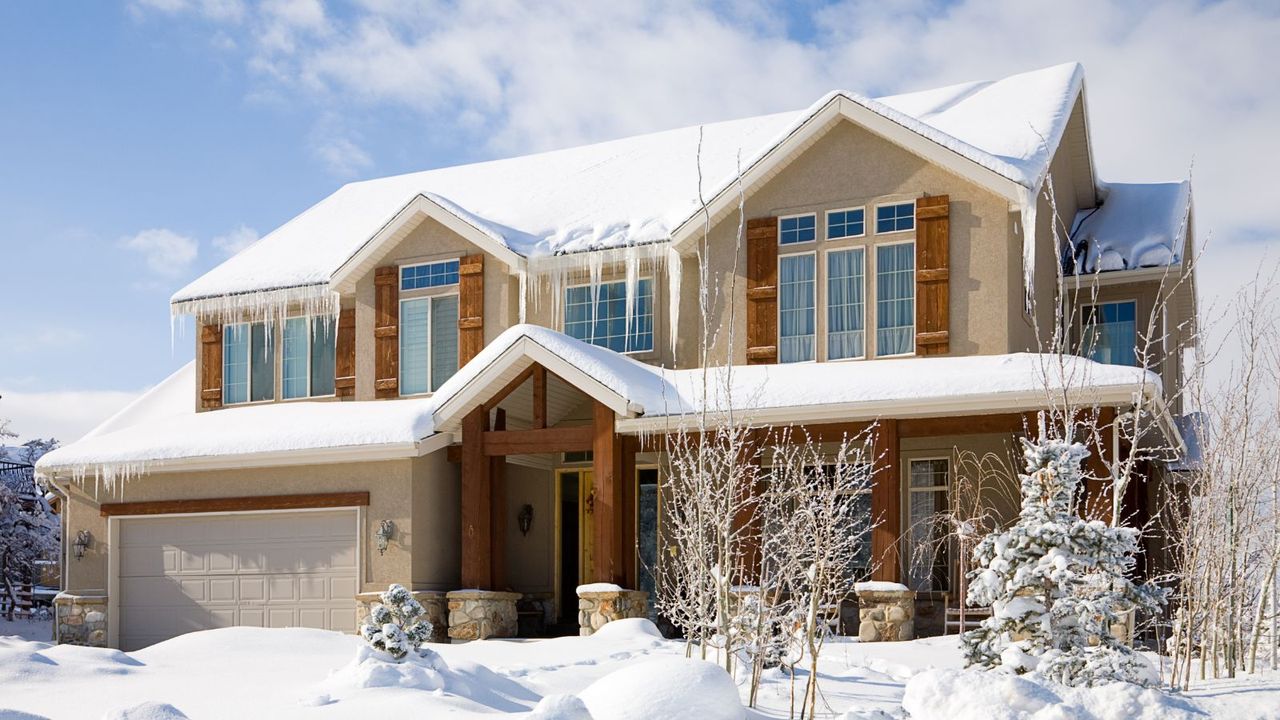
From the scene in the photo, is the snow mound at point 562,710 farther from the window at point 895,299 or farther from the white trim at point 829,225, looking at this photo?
the white trim at point 829,225

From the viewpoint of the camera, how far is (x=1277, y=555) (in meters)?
10.0

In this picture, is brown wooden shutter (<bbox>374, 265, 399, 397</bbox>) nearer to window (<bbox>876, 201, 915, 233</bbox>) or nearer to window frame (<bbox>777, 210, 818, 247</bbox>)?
window frame (<bbox>777, 210, 818, 247</bbox>)

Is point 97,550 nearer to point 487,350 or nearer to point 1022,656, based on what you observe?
point 487,350

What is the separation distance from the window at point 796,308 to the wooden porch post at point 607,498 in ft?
7.68

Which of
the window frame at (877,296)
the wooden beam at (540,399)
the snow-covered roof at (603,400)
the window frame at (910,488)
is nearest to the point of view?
the snow-covered roof at (603,400)

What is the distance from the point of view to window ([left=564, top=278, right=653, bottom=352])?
638 inches

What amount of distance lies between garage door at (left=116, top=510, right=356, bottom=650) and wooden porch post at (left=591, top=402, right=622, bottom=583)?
10.2ft

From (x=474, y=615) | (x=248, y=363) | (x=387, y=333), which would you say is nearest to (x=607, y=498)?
(x=474, y=615)

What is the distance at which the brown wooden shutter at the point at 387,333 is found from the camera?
17.2 meters

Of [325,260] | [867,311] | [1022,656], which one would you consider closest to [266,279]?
[325,260]

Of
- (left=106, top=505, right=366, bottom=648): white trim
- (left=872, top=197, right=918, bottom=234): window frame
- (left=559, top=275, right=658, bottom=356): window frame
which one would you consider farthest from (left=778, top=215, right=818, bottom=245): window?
(left=106, top=505, right=366, bottom=648): white trim

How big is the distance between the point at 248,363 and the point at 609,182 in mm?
5539

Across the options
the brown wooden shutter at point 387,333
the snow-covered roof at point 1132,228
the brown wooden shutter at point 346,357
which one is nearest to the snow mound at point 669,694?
the snow-covered roof at point 1132,228

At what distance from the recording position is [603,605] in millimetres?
13602
